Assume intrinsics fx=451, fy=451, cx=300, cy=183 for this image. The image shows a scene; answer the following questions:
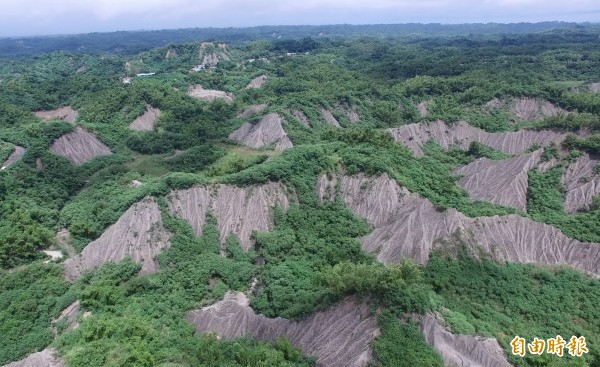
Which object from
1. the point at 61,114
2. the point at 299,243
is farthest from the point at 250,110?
the point at 299,243

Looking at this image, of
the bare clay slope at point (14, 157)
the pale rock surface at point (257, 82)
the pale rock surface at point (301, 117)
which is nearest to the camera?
the bare clay slope at point (14, 157)

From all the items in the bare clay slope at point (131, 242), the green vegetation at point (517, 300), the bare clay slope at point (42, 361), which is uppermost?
→ the bare clay slope at point (131, 242)

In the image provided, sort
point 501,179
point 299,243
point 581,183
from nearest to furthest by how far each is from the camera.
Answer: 1. point 299,243
2. point 581,183
3. point 501,179

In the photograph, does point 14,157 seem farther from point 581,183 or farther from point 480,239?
point 581,183

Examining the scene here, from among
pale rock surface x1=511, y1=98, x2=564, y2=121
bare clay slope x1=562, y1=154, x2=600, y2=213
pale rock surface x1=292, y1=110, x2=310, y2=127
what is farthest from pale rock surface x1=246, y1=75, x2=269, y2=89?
bare clay slope x1=562, y1=154, x2=600, y2=213

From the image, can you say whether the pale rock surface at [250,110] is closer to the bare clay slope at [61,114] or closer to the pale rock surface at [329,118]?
the pale rock surface at [329,118]

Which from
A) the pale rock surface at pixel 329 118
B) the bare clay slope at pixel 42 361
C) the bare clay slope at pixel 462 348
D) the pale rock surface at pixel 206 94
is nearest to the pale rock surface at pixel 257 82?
the pale rock surface at pixel 206 94
